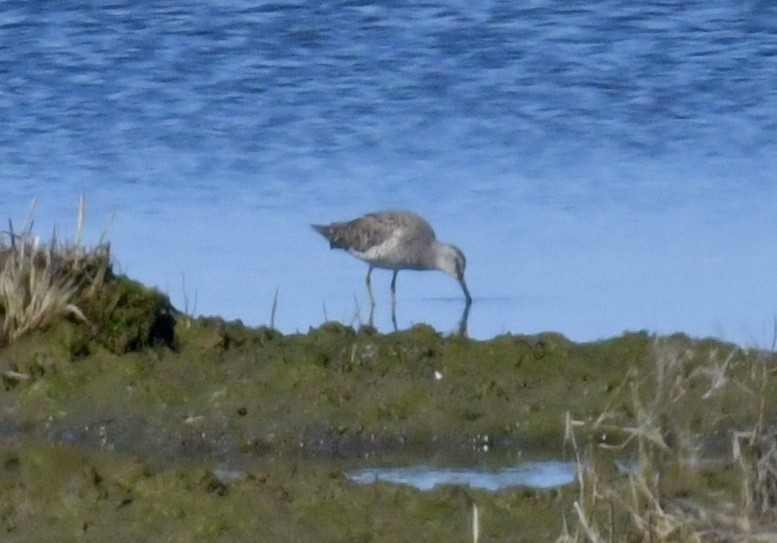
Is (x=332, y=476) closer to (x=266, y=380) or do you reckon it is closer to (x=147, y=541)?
(x=147, y=541)

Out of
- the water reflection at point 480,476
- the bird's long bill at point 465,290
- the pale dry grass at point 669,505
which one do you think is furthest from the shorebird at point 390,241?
the pale dry grass at point 669,505

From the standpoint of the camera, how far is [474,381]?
37.0 feet

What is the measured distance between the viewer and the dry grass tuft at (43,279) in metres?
11.5

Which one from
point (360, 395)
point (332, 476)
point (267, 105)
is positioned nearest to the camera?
point (332, 476)

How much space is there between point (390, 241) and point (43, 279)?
4.13 meters

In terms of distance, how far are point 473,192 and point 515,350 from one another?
5.77 m

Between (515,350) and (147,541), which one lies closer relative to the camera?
(147,541)

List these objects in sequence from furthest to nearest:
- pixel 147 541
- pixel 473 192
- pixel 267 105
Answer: pixel 267 105 → pixel 473 192 → pixel 147 541

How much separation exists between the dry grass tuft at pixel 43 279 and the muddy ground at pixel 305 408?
0.08 meters

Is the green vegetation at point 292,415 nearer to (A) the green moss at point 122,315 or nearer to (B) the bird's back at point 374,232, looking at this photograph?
(A) the green moss at point 122,315

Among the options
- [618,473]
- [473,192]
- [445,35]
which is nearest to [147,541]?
[618,473]

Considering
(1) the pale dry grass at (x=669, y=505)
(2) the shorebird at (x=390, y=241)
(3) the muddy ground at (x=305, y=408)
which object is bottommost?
(2) the shorebird at (x=390, y=241)

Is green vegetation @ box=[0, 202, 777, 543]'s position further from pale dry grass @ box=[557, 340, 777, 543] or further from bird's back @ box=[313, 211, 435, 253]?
bird's back @ box=[313, 211, 435, 253]

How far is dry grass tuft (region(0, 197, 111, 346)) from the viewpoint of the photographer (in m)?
11.5
